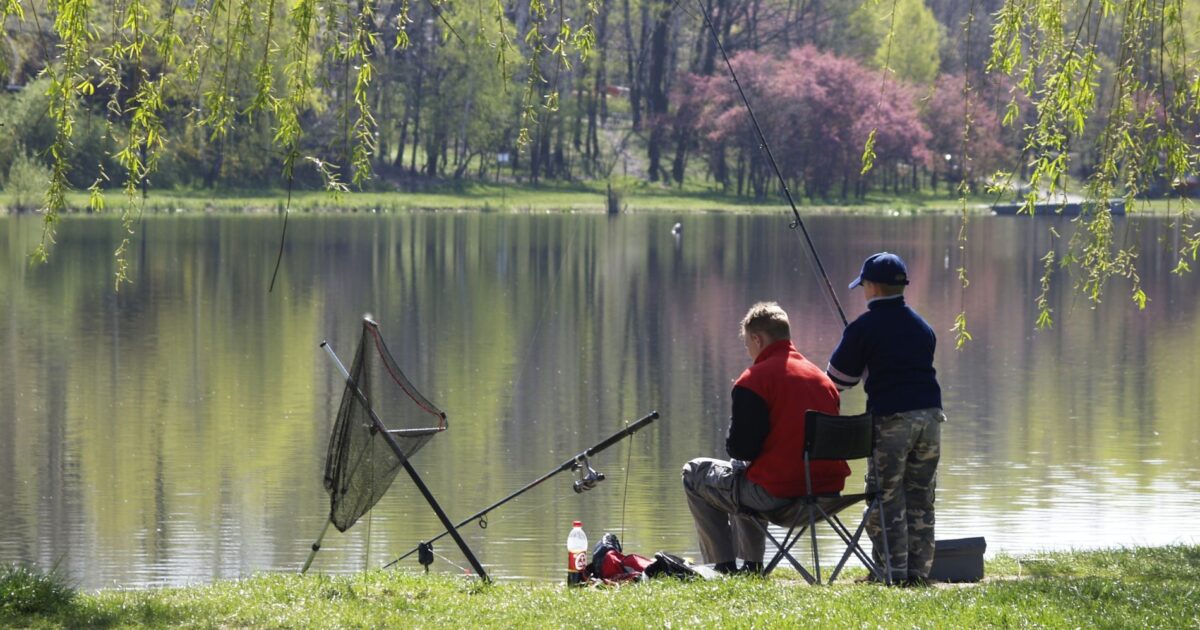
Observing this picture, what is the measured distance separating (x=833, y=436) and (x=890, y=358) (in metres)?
0.54

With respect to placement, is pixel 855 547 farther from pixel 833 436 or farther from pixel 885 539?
pixel 833 436

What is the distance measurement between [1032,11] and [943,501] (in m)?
4.70

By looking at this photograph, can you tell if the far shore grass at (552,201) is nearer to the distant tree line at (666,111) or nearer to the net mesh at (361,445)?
the distant tree line at (666,111)

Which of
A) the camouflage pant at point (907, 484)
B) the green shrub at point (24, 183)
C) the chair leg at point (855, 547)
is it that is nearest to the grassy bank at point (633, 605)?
the chair leg at point (855, 547)

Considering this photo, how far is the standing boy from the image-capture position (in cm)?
723

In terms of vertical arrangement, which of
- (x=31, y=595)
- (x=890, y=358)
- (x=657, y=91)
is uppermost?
(x=657, y=91)

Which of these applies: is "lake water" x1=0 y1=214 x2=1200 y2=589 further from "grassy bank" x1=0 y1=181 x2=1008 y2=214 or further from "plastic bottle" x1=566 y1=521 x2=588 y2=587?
"grassy bank" x1=0 y1=181 x2=1008 y2=214

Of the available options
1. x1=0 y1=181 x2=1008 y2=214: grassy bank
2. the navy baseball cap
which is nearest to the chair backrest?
the navy baseball cap

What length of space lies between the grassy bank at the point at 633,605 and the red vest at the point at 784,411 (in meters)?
0.46

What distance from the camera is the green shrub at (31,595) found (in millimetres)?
6352

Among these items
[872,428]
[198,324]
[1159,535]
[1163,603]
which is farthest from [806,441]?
[198,324]

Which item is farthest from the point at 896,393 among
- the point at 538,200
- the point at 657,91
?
the point at 657,91

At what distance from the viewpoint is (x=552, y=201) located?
69.6 m

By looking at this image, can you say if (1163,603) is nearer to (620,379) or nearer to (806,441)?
(806,441)
